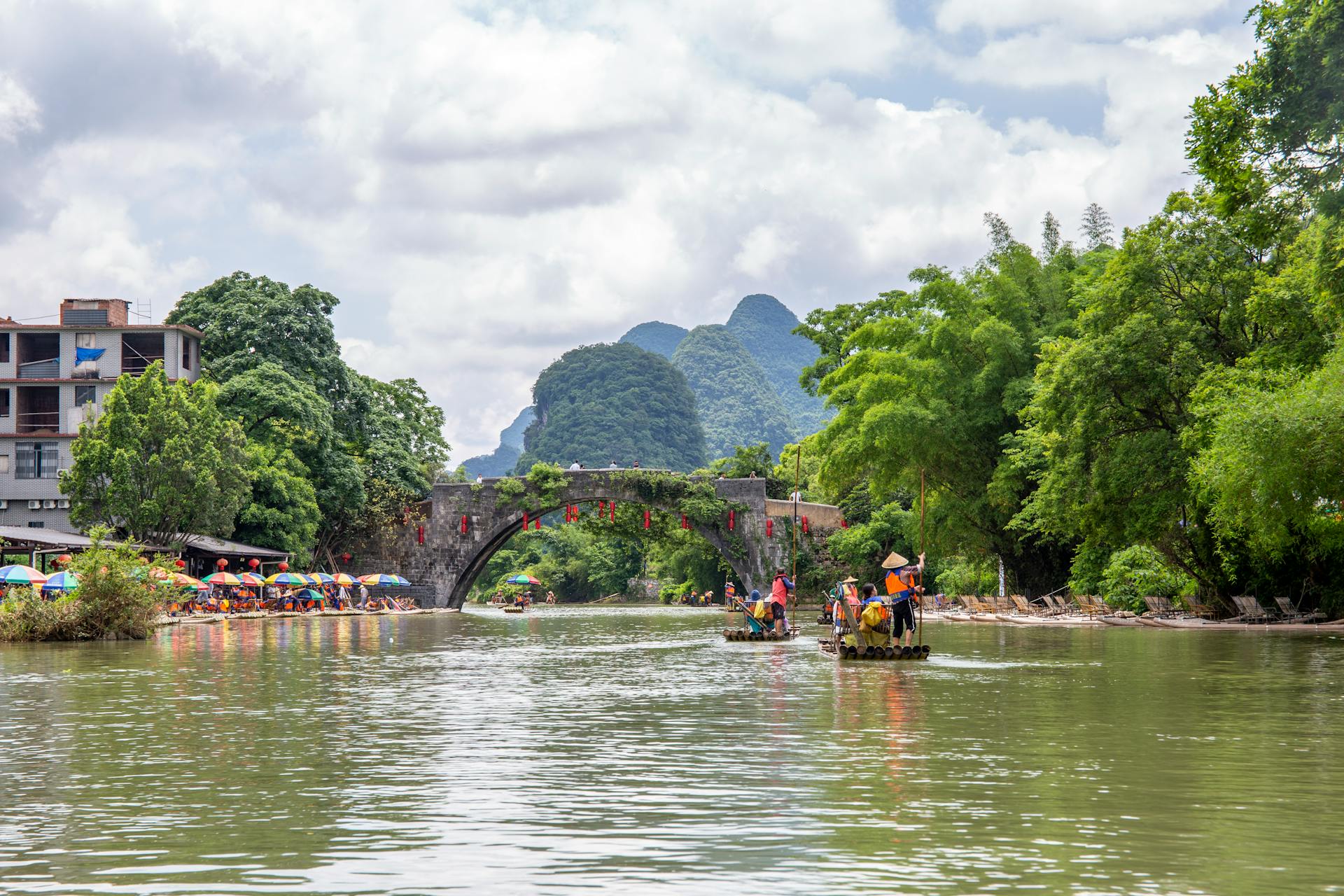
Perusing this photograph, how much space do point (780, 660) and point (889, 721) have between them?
1093 cm

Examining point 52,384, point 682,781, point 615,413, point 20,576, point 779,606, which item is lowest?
point 682,781

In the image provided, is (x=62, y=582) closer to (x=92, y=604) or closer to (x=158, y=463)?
(x=92, y=604)

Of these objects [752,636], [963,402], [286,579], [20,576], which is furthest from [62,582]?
[963,402]

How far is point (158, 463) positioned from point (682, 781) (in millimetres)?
40958

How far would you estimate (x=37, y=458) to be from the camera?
62250 millimetres

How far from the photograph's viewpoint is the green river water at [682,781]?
26.4 feet

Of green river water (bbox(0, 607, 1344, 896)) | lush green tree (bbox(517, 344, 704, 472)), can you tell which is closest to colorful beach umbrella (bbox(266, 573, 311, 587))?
green river water (bbox(0, 607, 1344, 896))

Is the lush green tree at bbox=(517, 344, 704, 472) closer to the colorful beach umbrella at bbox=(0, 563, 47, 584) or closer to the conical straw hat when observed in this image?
the colorful beach umbrella at bbox=(0, 563, 47, 584)

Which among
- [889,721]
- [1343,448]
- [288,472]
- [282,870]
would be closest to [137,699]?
[889,721]

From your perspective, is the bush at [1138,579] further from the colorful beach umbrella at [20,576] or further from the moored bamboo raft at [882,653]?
the colorful beach umbrella at [20,576]

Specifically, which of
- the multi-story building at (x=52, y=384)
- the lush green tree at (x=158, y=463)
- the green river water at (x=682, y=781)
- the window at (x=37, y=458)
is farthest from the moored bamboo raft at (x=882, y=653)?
the window at (x=37, y=458)

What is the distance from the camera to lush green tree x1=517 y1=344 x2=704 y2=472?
154 meters

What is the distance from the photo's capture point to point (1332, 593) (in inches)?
1323

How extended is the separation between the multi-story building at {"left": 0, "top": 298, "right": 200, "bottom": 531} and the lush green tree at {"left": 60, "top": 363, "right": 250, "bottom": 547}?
11216mm
